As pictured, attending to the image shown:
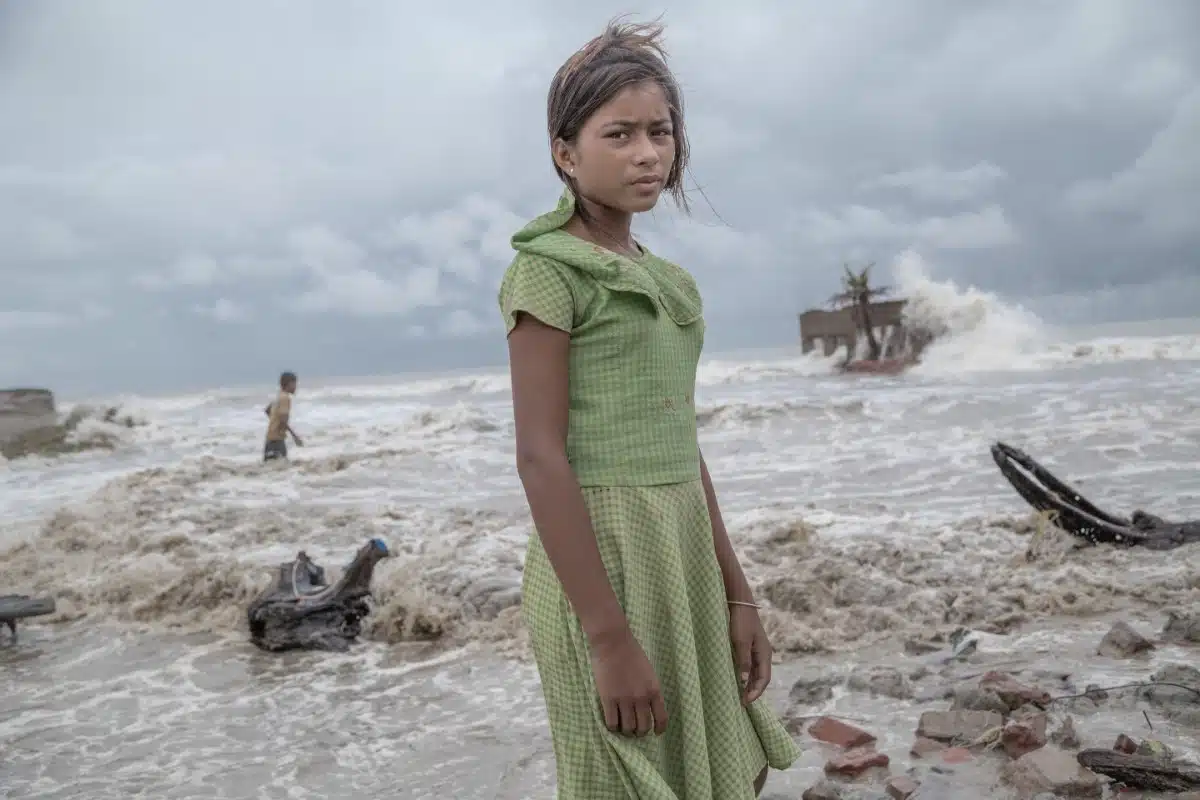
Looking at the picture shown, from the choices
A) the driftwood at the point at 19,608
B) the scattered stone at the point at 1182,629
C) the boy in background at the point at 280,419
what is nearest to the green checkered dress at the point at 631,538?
the scattered stone at the point at 1182,629

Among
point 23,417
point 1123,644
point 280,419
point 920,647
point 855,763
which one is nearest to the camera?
point 855,763

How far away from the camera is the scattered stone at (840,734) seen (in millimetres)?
2836

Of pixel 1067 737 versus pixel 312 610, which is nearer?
pixel 1067 737

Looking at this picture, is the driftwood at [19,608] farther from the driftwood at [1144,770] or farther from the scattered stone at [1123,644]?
the scattered stone at [1123,644]

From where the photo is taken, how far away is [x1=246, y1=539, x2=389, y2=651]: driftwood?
4.55 metres

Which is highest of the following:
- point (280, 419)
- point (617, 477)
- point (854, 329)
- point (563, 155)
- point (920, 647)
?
point (854, 329)

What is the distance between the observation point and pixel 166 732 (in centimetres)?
350

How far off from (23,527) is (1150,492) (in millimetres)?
9491

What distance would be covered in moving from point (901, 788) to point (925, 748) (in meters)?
0.32

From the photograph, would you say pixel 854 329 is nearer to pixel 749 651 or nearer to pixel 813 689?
pixel 813 689

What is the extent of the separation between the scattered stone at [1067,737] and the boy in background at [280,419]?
10510 mm

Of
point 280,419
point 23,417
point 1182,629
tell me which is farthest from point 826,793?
point 23,417

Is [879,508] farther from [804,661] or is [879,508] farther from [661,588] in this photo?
[661,588]

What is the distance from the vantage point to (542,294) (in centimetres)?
119
